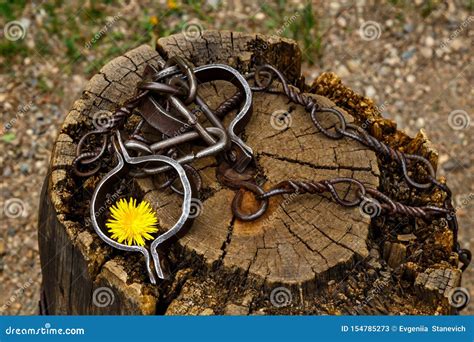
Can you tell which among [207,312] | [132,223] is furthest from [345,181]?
[132,223]

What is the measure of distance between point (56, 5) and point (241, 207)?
3409 millimetres

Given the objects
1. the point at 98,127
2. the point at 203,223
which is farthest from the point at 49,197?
the point at 203,223

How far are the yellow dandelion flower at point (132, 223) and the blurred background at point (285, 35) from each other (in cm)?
243

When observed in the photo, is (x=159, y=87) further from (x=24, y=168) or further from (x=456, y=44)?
(x=456, y=44)

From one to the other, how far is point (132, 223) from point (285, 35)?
9.50 ft

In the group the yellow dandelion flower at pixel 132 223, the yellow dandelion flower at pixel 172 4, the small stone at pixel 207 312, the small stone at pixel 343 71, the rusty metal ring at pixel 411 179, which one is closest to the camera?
the small stone at pixel 207 312

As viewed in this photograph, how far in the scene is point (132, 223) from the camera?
9.27 ft

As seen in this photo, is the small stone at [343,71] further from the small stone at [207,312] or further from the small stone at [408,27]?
the small stone at [207,312]

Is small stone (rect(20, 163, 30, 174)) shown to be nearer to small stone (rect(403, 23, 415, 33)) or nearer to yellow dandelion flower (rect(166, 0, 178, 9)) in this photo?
yellow dandelion flower (rect(166, 0, 178, 9))

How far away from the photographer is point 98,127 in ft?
10.2

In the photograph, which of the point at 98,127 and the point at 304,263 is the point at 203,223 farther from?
the point at 98,127

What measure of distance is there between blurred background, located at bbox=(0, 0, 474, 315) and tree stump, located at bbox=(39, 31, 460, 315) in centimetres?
213

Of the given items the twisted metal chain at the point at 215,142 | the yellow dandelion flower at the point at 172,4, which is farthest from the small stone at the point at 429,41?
the twisted metal chain at the point at 215,142

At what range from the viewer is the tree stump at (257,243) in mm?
2732
